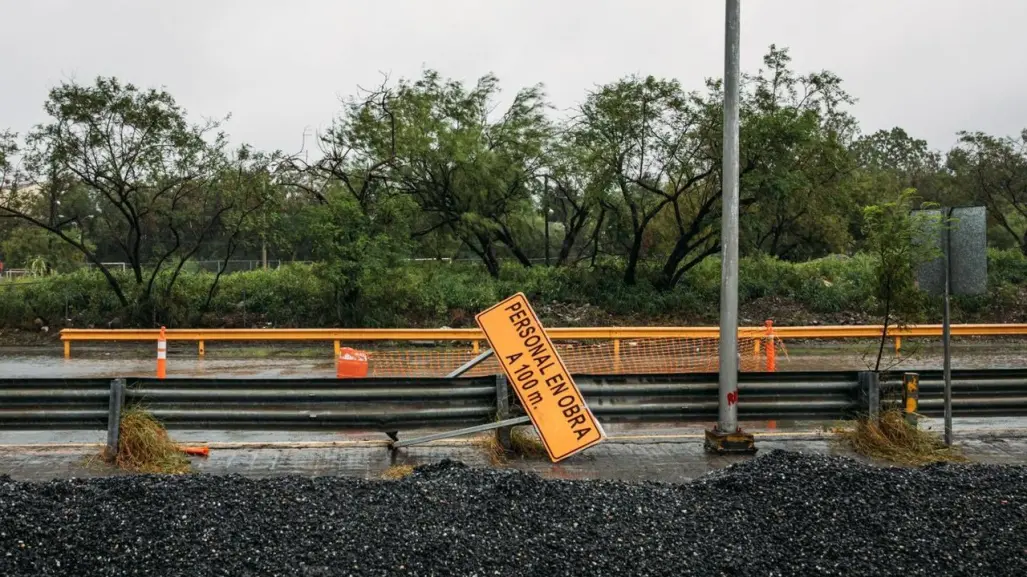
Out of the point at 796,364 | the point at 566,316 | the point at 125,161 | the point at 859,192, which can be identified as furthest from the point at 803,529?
the point at 859,192

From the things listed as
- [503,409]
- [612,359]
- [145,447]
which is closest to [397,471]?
[503,409]

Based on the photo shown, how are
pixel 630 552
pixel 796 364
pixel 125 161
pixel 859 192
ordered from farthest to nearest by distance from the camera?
pixel 859 192 < pixel 125 161 < pixel 796 364 < pixel 630 552

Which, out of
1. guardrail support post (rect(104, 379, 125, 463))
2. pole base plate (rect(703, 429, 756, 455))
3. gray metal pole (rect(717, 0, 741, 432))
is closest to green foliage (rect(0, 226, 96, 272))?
guardrail support post (rect(104, 379, 125, 463))

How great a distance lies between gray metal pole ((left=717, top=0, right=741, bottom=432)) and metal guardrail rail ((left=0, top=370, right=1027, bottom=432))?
0.25 meters

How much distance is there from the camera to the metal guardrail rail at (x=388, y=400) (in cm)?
828

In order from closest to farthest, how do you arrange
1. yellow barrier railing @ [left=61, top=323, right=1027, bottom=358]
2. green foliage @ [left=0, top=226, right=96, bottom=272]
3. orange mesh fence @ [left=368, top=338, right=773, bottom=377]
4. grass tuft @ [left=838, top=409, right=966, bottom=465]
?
grass tuft @ [left=838, top=409, right=966, bottom=465]
orange mesh fence @ [left=368, top=338, right=773, bottom=377]
yellow barrier railing @ [left=61, top=323, right=1027, bottom=358]
green foliage @ [left=0, top=226, right=96, bottom=272]

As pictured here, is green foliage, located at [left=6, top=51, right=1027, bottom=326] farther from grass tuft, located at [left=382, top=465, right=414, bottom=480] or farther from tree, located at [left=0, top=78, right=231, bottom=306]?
grass tuft, located at [left=382, top=465, right=414, bottom=480]

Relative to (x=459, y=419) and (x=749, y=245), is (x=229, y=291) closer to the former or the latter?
(x=749, y=245)

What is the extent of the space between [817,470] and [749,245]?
20.1 m

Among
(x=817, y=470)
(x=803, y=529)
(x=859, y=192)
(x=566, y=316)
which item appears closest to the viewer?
(x=803, y=529)

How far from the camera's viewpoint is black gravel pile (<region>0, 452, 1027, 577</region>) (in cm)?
491

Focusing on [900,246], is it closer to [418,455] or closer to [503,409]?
[503,409]

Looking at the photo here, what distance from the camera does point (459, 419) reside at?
8.56 meters

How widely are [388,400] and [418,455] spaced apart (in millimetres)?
708
